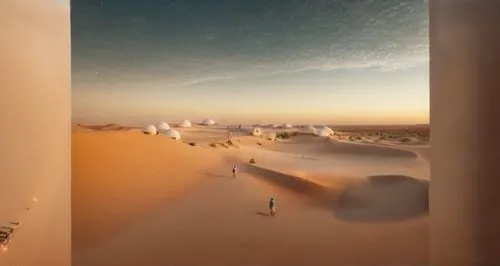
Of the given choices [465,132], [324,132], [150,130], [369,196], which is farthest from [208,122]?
[465,132]

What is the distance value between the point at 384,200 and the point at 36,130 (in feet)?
7.85

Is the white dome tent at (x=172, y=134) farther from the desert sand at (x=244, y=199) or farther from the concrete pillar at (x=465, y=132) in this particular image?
the concrete pillar at (x=465, y=132)

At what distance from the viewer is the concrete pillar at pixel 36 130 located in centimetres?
242

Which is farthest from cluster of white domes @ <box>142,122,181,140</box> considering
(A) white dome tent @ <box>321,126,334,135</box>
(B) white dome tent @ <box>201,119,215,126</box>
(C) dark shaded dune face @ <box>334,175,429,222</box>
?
(C) dark shaded dune face @ <box>334,175,429,222</box>

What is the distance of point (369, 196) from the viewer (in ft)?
9.84

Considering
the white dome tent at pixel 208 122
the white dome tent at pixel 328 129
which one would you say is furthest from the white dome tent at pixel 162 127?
the white dome tent at pixel 328 129

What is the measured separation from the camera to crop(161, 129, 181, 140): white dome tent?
3010mm

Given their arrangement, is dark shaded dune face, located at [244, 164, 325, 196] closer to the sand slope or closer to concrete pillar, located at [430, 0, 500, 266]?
the sand slope

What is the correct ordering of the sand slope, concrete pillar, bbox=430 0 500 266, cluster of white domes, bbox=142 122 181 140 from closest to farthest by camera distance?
concrete pillar, bbox=430 0 500 266, the sand slope, cluster of white domes, bbox=142 122 181 140

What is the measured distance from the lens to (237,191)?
300 centimetres

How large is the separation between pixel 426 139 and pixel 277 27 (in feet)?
4.41

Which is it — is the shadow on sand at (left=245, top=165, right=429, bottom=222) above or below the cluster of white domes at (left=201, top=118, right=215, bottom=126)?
below

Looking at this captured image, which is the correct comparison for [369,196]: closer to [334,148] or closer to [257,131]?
[334,148]

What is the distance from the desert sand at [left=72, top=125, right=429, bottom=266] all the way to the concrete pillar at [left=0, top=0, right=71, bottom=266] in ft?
0.51
